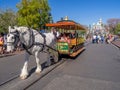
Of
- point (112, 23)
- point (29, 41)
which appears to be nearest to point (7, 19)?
A: point (29, 41)

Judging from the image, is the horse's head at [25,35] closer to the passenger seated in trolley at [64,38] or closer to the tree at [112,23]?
the passenger seated in trolley at [64,38]

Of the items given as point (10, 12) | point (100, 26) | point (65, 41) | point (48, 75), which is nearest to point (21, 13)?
point (10, 12)

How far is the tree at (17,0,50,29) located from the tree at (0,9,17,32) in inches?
435

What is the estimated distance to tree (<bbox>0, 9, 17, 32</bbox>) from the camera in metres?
49.5

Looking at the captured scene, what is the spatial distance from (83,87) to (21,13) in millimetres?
33946

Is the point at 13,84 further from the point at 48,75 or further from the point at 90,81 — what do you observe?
the point at 90,81

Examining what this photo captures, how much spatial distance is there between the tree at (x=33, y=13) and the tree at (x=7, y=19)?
1104 centimetres

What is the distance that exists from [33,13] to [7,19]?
602 inches

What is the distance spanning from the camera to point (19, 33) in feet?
24.4

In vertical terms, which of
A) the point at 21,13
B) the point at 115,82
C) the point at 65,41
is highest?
the point at 21,13

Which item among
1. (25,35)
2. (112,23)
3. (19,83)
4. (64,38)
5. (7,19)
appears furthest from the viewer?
(112,23)

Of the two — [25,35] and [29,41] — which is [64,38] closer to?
[29,41]

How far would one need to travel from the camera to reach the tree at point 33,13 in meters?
38.0

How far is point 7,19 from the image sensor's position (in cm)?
5191
